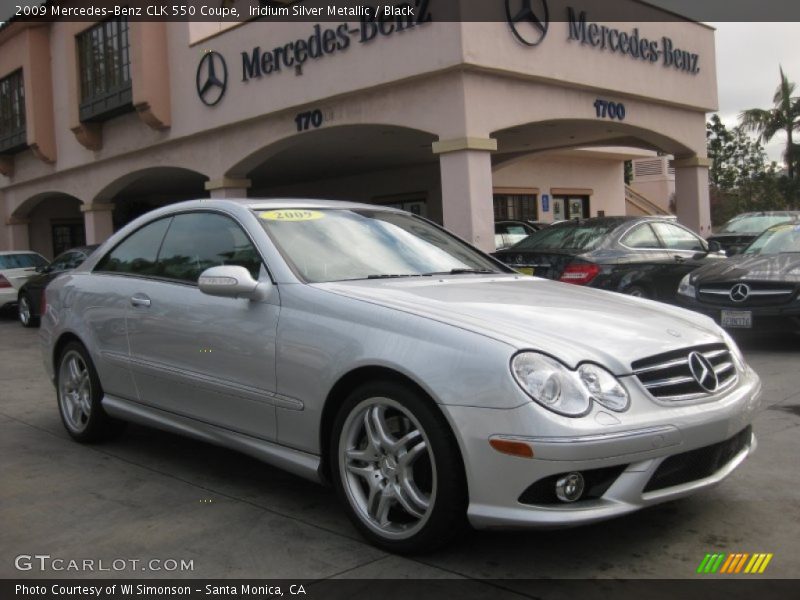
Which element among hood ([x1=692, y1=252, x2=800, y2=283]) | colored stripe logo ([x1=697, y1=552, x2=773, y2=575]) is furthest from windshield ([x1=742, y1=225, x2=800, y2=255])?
colored stripe logo ([x1=697, y1=552, x2=773, y2=575])

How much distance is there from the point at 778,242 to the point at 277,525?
301 inches

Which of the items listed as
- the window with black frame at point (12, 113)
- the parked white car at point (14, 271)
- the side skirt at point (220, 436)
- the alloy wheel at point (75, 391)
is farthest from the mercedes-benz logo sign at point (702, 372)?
the window with black frame at point (12, 113)

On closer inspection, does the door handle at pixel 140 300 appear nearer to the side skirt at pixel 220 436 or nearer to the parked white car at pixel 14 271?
the side skirt at pixel 220 436

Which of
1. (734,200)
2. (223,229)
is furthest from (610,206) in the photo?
(223,229)

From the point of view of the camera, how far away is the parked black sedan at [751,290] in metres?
7.98

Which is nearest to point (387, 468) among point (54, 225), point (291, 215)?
point (291, 215)

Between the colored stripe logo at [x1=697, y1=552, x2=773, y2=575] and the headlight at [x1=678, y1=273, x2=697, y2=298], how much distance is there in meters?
5.78

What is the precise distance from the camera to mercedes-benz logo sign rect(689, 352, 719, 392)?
10.9 ft

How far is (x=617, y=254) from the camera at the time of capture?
9078 millimetres

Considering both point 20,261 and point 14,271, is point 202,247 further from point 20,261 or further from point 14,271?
point 20,261

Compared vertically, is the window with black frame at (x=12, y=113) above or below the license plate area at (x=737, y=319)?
above

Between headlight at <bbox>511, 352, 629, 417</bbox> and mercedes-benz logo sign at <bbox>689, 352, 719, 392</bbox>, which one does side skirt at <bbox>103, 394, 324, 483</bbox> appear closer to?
headlight at <bbox>511, 352, 629, 417</bbox>

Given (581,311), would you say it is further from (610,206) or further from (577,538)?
(610,206)

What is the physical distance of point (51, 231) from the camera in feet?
87.1
